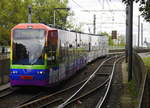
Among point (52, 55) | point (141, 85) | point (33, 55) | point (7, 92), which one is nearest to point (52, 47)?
point (52, 55)

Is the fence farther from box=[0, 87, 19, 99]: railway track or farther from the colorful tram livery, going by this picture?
box=[0, 87, 19, 99]: railway track

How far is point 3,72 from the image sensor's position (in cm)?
1922

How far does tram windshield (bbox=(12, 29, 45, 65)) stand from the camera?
15.5 meters

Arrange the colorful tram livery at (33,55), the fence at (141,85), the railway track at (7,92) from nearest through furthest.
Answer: the fence at (141,85) → the colorful tram livery at (33,55) → the railway track at (7,92)

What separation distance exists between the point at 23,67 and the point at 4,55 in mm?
4750

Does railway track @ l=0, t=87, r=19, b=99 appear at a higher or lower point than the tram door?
lower

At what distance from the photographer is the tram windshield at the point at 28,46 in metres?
15.5

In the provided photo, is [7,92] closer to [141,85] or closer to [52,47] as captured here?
[52,47]

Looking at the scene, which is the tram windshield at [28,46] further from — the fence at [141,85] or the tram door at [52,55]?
the fence at [141,85]

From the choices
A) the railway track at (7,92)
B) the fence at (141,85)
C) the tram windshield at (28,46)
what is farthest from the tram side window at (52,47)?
the fence at (141,85)

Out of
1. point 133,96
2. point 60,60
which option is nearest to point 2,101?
point 60,60

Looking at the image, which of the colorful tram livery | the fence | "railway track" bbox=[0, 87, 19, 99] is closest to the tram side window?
the colorful tram livery

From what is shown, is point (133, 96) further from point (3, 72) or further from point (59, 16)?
point (59, 16)

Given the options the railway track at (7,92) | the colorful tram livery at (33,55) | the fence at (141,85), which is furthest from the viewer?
the railway track at (7,92)
